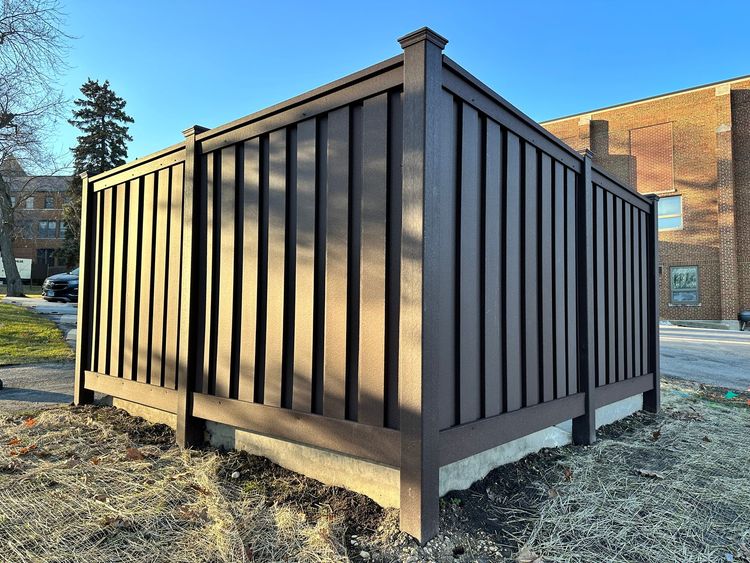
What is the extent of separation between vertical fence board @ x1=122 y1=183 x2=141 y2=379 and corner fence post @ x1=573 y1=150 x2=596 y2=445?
3650mm

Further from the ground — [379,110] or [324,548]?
[379,110]

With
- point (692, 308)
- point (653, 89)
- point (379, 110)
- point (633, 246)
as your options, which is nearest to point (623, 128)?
point (653, 89)

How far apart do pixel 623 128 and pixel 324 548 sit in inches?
976

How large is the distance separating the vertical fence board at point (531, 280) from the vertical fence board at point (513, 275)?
83 mm

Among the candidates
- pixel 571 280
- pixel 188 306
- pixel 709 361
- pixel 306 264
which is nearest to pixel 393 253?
pixel 306 264

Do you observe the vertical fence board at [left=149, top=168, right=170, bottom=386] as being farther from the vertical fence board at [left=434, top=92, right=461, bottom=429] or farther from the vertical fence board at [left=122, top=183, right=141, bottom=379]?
the vertical fence board at [left=434, top=92, right=461, bottom=429]

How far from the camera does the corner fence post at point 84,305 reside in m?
4.51

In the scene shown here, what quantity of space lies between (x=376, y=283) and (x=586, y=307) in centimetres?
220

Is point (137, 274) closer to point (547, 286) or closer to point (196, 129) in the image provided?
point (196, 129)

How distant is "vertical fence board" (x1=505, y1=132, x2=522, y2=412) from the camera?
2.85 meters

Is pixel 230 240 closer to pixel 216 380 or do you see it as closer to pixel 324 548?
pixel 216 380

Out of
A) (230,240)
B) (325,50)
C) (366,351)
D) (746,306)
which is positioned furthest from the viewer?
(746,306)

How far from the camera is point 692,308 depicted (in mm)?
20406

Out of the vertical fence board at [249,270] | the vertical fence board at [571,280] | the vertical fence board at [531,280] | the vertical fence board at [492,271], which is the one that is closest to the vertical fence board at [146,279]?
the vertical fence board at [249,270]
